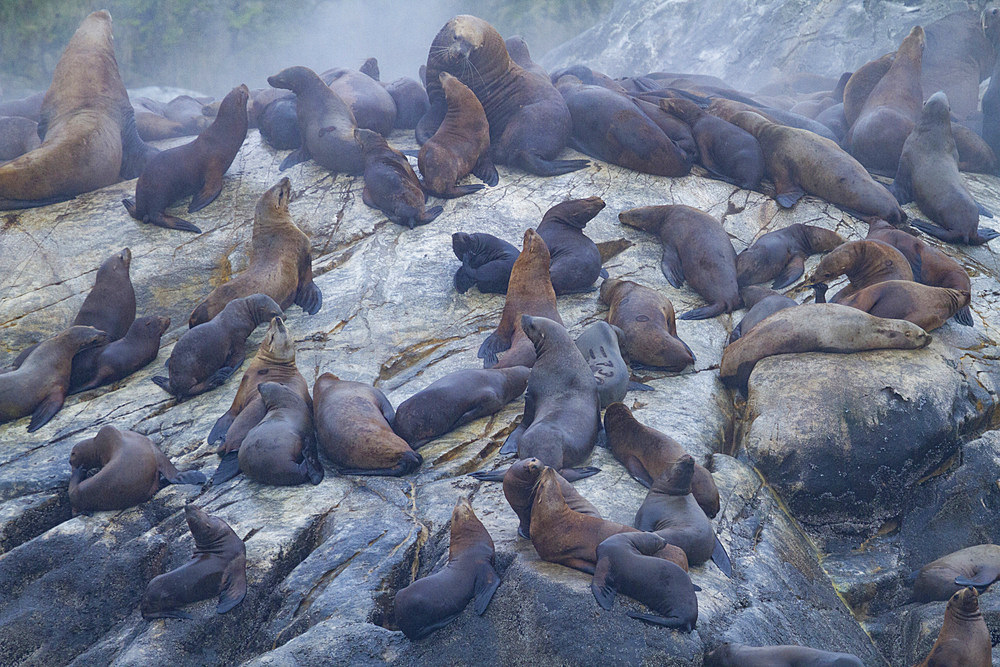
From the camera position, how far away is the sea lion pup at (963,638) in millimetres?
4348

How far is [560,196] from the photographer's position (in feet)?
30.8

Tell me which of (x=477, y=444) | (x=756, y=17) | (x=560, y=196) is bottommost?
(x=477, y=444)

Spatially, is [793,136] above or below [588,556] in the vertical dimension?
above

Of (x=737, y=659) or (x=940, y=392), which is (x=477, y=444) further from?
(x=940, y=392)

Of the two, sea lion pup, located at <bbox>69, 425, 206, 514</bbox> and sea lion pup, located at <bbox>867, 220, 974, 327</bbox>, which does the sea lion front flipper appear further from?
sea lion pup, located at <bbox>867, 220, 974, 327</bbox>

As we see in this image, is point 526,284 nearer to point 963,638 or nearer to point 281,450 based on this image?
point 281,450

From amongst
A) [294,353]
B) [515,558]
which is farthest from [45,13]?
[515,558]

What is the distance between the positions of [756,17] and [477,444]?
17.1 metres

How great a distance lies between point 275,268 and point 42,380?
2251 millimetres

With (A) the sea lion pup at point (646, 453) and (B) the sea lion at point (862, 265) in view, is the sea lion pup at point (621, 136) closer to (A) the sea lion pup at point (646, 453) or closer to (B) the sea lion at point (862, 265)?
(B) the sea lion at point (862, 265)

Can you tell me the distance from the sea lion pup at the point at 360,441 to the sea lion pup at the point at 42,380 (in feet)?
7.58

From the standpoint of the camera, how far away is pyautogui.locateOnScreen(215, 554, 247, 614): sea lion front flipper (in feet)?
13.9

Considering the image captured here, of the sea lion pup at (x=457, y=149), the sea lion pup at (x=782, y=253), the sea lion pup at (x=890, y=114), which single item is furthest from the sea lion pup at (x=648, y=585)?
the sea lion pup at (x=890, y=114)

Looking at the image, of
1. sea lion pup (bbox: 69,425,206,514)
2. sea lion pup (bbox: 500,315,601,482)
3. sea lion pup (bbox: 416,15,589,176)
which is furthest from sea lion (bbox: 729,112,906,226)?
sea lion pup (bbox: 69,425,206,514)
